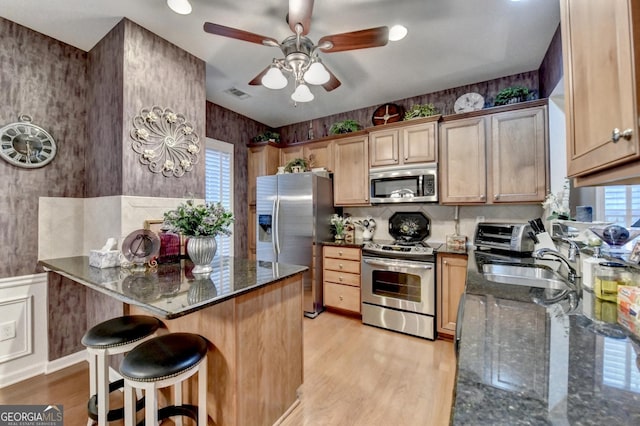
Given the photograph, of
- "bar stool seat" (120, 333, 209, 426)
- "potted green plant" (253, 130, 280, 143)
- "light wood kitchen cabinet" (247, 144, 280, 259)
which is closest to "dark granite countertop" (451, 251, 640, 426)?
"bar stool seat" (120, 333, 209, 426)

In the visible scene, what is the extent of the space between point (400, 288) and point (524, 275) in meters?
1.24

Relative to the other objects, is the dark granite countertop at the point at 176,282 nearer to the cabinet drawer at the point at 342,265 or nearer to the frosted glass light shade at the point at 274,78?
the frosted glass light shade at the point at 274,78

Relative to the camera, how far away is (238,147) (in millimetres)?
3990

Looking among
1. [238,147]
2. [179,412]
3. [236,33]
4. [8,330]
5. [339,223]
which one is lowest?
[179,412]

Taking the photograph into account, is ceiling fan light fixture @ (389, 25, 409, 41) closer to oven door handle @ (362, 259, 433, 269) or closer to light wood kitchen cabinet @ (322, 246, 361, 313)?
oven door handle @ (362, 259, 433, 269)

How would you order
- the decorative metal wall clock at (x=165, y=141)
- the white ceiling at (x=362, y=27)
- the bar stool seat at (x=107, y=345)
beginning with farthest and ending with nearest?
the decorative metal wall clock at (x=165, y=141) < the white ceiling at (x=362, y=27) < the bar stool seat at (x=107, y=345)

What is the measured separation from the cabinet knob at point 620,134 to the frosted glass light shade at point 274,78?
1759mm

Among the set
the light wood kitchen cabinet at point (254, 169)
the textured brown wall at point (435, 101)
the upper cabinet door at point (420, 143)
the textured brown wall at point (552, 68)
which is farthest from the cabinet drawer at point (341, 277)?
the textured brown wall at point (552, 68)

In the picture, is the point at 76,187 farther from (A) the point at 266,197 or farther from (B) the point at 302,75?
(B) the point at 302,75

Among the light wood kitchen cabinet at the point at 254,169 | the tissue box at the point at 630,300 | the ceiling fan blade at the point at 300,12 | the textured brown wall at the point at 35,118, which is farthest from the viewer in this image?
the light wood kitchen cabinet at the point at 254,169

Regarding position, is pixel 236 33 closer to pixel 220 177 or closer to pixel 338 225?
pixel 220 177

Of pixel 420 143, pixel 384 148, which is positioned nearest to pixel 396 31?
pixel 420 143

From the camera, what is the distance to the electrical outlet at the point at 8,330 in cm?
203

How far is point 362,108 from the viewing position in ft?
12.6
